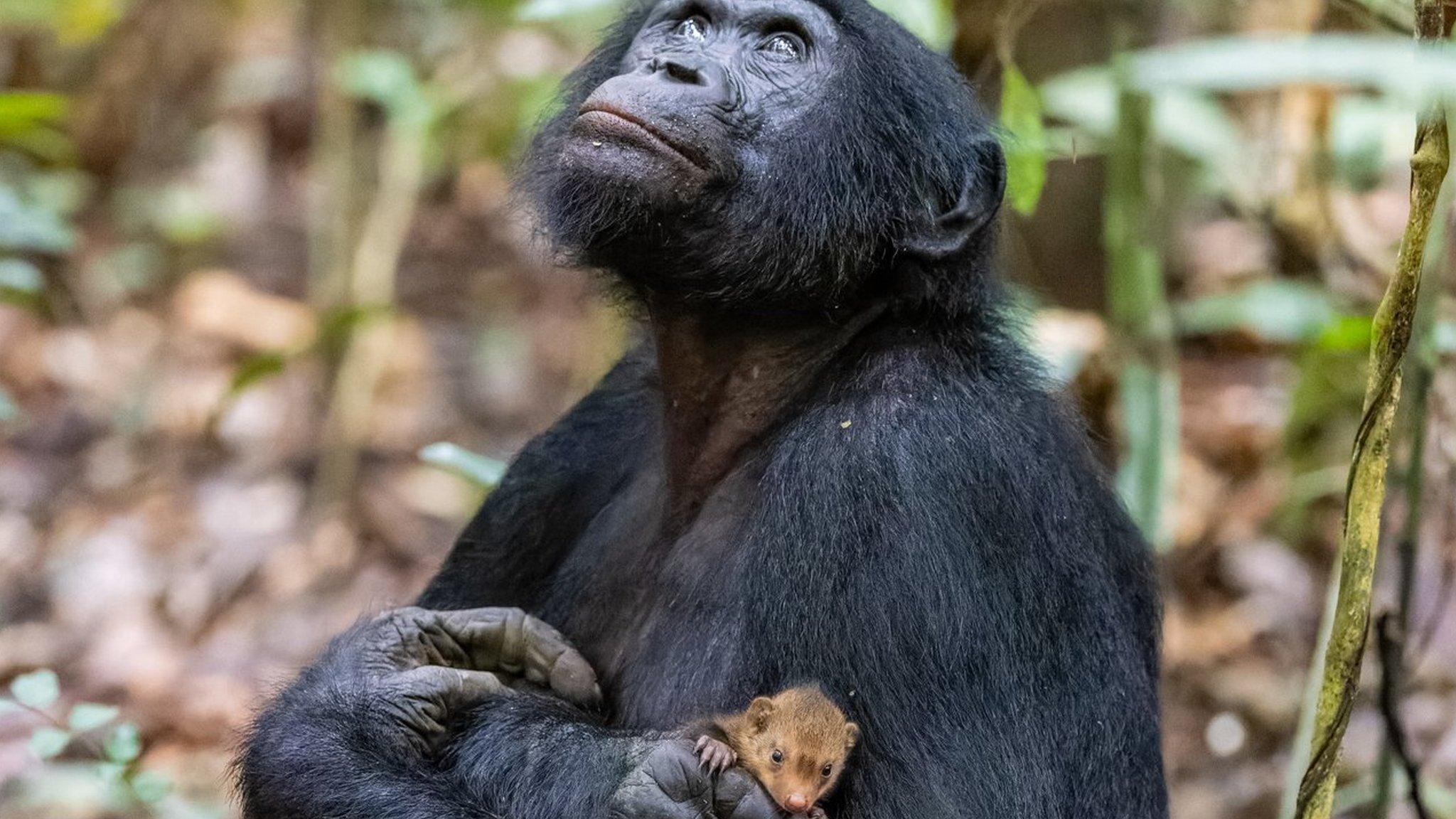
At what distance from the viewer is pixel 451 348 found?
461 inches

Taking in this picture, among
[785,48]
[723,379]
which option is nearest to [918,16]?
[785,48]

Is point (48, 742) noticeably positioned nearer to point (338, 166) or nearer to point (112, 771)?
point (112, 771)

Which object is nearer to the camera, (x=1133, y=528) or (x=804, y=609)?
(x=804, y=609)

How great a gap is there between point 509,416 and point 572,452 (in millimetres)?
5567

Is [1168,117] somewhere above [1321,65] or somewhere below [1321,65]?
below

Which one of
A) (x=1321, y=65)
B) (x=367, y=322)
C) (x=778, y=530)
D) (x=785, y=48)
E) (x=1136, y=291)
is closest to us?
(x=1321, y=65)

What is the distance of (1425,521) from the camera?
8.02 m

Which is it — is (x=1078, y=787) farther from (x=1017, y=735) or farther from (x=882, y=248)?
(x=882, y=248)

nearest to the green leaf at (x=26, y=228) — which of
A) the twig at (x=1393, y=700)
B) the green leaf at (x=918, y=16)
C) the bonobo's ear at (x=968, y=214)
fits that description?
the green leaf at (x=918, y=16)

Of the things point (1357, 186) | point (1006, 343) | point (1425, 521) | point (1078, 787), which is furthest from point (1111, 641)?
Answer: point (1357, 186)

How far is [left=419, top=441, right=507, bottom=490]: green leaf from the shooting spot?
18.0 feet

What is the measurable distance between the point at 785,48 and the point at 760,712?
2.18 m

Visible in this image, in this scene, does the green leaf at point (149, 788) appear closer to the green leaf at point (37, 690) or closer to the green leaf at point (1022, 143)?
the green leaf at point (37, 690)

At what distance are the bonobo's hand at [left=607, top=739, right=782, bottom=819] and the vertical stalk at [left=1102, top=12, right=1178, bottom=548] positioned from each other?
3.45m
